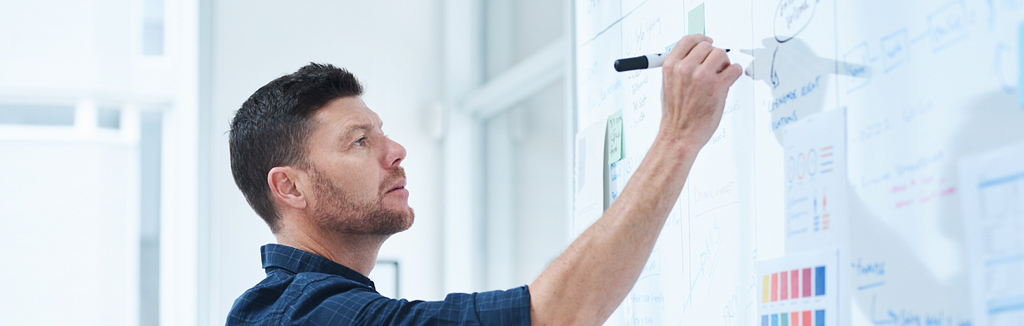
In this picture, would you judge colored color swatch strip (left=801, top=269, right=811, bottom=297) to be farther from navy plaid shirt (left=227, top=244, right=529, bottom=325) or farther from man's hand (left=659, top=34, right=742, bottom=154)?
navy plaid shirt (left=227, top=244, right=529, bottom=325)

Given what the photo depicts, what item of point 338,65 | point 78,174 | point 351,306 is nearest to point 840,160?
point 351,306

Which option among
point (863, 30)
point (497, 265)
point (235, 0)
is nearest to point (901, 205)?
point (863, 30)

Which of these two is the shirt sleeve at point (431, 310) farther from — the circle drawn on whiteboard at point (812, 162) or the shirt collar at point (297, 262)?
the circle drawn on whiteboard at point (812, 162)

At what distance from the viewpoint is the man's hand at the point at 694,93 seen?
3.05 ft

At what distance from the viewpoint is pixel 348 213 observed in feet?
4.06

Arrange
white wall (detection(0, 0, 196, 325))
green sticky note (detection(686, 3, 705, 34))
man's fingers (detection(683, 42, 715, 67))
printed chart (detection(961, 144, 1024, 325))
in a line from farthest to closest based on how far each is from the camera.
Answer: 1. white wall (detection(0, 0, 196, 325))
2. green sticky note (detection(686, 3, 705, 34))
3. man's fingers (detection(683, 42, 715, 67))
4. printed chart (detection(961, 144, 1024, 325))

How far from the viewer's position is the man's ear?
1.27 m

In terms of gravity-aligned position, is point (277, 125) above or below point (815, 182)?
above

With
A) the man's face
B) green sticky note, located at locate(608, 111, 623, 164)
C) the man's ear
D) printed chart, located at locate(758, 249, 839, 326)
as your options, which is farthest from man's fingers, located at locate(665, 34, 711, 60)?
the man's ear

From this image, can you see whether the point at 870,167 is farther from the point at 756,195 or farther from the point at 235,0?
the point at 235,0

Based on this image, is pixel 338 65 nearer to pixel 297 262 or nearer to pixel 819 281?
pixel 297 262

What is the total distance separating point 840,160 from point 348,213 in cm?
70

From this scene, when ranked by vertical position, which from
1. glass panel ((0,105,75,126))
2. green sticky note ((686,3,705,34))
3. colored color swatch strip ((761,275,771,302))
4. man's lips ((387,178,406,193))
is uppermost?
glass panel ((0,105,75,126))

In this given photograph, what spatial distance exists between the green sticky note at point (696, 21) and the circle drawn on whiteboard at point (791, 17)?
169 millimetres
